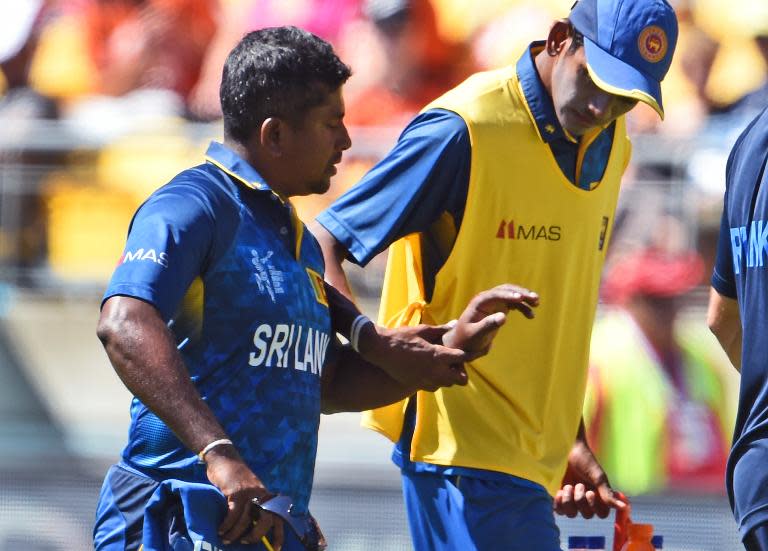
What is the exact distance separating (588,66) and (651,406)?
327 cm

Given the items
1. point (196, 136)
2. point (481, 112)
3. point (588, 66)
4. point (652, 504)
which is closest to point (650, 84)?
point (588, 66)

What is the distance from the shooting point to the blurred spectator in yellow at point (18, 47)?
881 centimetres

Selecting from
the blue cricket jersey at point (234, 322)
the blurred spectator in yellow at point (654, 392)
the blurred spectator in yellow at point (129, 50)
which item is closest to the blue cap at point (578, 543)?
the blue cricket jersey at point (234, 322)

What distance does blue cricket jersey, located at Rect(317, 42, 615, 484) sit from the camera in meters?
3.71

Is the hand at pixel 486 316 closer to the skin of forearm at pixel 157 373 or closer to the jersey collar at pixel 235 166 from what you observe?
the jersey collar at pixel 235 166

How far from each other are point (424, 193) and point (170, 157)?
4.45 meters

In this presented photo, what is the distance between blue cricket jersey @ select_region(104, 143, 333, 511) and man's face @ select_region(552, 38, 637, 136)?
3.28 ft

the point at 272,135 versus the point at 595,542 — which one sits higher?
the point at 272,135

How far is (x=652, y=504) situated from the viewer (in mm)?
6422

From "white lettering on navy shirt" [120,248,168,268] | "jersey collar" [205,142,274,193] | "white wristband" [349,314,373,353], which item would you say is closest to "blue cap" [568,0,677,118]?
"white wristband" [349,314,373,353]

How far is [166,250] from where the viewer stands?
9.30 ft

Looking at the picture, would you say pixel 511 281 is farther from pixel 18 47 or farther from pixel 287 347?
pixel 18 47

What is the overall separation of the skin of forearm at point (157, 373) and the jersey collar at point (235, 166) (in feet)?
1.42

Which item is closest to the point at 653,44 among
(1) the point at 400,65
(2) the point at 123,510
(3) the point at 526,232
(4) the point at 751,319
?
(3) the point at 526,232
